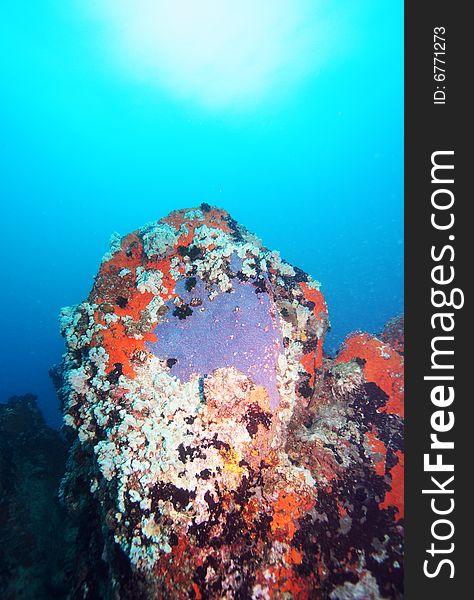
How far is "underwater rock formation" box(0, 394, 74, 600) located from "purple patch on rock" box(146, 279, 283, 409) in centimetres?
364

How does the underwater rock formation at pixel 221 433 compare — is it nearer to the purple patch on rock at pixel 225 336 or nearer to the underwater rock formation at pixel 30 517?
the purple patch on rock at pixel 225 336

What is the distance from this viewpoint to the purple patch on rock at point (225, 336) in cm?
520

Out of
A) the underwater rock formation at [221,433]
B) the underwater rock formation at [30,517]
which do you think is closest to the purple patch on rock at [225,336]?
the underwater rock formation at [221,433]

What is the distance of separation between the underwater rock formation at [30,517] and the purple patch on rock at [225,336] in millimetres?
3642

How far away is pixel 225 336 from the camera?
5.42 meters

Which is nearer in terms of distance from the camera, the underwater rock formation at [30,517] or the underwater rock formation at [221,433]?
the underwater rock formation at [221,433]

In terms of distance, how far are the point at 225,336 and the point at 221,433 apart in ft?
5.20

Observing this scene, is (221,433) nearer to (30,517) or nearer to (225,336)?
(225,336)

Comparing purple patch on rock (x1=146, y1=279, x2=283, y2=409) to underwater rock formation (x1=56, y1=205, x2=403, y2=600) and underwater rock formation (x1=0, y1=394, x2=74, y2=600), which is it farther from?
underwater rock formation (x1=0, y1=394, x2=74, y2=600)

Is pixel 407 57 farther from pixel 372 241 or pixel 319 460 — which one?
pixel 372 241

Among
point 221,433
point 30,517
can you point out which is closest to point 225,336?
point 221,433

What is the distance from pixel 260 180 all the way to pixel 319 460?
18489 cm

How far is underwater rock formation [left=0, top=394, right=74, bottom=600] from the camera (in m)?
5.60

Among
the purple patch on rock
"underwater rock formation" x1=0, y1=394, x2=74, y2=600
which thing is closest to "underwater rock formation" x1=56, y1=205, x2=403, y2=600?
the purple patch on rock
